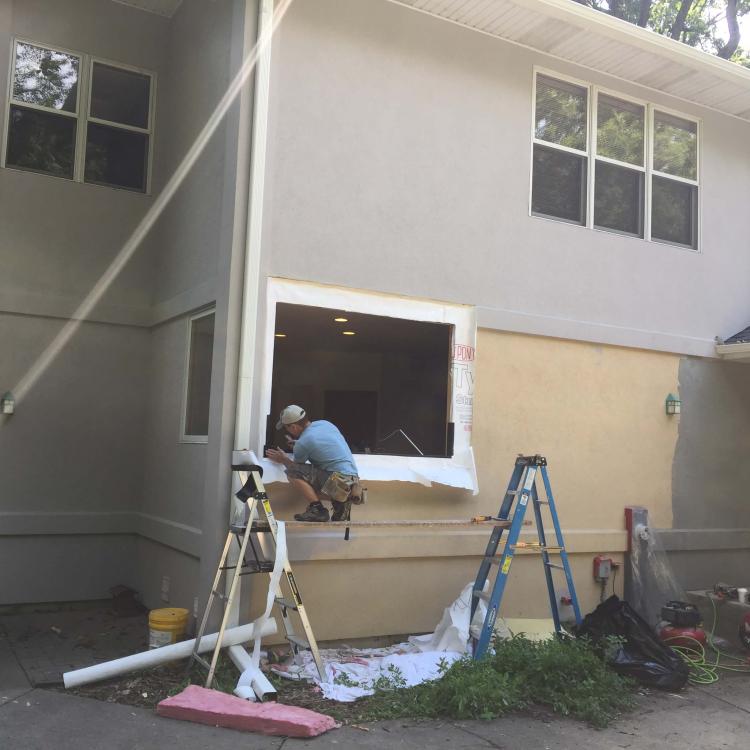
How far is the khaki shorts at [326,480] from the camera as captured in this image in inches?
240

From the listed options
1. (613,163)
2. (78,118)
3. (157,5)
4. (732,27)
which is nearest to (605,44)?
(613,163)

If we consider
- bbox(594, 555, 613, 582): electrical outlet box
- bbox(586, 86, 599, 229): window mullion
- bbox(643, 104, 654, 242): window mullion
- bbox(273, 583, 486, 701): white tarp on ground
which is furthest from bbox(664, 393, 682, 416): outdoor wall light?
bbox(273, 583, 486, 701): white tarp on ground

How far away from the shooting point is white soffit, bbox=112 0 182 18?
27.7 feet

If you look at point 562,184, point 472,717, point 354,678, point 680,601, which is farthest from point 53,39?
point 680,601

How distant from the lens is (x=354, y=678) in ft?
18.9

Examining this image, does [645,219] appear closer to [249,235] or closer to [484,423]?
[484,423]

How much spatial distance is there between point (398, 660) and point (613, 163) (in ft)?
18.1

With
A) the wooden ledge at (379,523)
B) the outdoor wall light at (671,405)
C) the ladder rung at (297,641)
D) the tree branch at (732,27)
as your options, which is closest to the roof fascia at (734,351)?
the outdoor wall light at (671,405)

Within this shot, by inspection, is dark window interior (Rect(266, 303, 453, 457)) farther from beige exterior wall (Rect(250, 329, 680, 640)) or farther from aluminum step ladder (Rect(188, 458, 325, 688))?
aluminum step ladder (Rect(188, 458, 325, 688))

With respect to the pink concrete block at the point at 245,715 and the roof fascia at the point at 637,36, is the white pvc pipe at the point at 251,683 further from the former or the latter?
the roof fascia at the point at 637,36

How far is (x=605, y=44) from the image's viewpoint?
25.3ft

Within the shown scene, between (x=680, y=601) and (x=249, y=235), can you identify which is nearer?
(x=249, y=235)

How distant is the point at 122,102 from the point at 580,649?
7163 millimetres

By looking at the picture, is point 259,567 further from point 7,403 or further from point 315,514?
point 7,403
